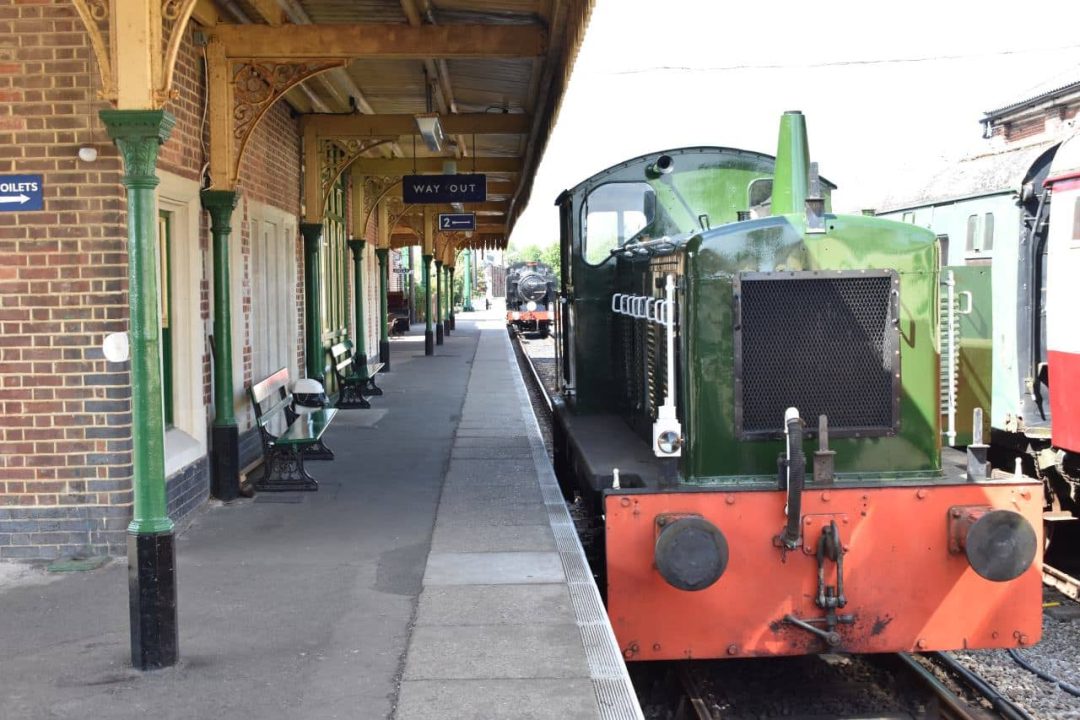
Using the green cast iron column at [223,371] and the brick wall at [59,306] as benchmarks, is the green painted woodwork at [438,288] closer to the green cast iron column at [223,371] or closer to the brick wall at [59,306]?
the green cast iron column at [223,371]

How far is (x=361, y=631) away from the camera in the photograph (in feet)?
18.0

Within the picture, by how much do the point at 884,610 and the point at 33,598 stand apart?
4.40 meters

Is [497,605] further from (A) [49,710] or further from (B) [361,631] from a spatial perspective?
(A) [49,710]

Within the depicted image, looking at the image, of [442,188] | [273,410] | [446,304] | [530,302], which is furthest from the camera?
[446,304]

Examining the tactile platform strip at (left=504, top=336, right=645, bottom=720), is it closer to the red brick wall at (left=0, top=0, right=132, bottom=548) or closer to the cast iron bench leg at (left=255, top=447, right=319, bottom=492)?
the cast iron bench leg at (left=255, top=447, right=319, bottom=492)

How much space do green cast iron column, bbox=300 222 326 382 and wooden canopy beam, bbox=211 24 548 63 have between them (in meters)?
4.30

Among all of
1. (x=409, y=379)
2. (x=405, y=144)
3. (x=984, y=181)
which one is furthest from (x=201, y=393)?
(x=409, y=379)

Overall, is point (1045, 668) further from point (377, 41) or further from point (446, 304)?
point (446, 304)

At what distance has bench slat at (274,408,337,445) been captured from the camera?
9.21 m

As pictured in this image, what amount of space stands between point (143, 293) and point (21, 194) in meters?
2.42

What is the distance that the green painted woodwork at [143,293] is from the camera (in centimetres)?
487

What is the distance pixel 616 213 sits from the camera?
311 inches

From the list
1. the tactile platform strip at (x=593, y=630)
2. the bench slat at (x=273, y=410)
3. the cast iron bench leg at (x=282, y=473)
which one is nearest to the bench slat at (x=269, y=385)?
the bench slat at (x=273, y=410)

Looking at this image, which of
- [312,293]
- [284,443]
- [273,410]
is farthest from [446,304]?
[284,443]
